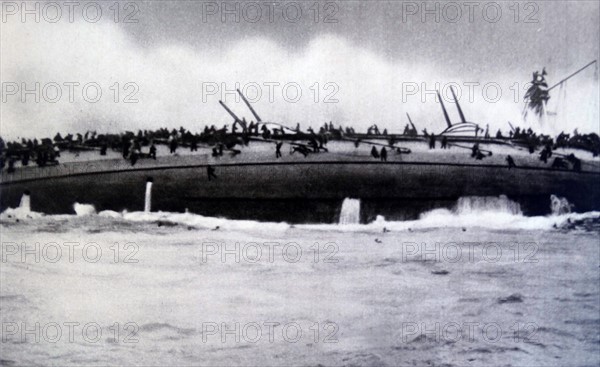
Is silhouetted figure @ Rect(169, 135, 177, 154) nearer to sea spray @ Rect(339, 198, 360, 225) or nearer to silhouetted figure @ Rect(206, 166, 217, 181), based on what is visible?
silhouetted figure @ Rect(206, 166, 217, 181)

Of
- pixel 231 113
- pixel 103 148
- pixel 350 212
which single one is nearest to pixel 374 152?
pixel 350 212

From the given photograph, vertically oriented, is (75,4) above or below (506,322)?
above

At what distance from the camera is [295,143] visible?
9.68 feet

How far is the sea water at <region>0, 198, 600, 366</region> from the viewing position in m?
2.78

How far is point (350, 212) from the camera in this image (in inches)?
116

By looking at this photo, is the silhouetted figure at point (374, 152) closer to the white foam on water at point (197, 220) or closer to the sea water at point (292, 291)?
the sea water at point (292, 291)

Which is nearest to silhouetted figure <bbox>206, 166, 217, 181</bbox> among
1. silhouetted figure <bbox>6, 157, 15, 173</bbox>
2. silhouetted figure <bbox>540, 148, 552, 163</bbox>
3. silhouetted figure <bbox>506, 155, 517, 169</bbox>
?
silhouetted figure <bbox>6, 157, 15, 173</bbox>

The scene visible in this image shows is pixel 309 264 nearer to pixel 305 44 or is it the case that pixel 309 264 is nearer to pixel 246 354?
Result: pixel 246 354

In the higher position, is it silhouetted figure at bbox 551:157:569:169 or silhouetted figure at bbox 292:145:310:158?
silhouetted figure at bbox 292:145:310:158

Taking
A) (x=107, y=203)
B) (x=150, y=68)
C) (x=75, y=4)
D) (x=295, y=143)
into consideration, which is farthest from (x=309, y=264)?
(x=75, y=4)

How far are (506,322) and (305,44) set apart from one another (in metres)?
1.65

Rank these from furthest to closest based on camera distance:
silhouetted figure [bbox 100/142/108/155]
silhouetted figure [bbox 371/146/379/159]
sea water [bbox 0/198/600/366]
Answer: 1. silhouetted figure [bbox 371/146/379/159]
2. silhouetted figure [bbox 100/142/108/155]
3. sea water [bbox 0/198/600/366]

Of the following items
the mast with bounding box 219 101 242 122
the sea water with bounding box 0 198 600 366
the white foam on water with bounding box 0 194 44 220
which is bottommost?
the sea water with bounding box 0 198 600 366

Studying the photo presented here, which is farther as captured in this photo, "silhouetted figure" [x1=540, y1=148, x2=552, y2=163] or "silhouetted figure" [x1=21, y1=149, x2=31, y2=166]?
"silhouetted figure" [x1=540, y1=148, x2=552, y2=163]
